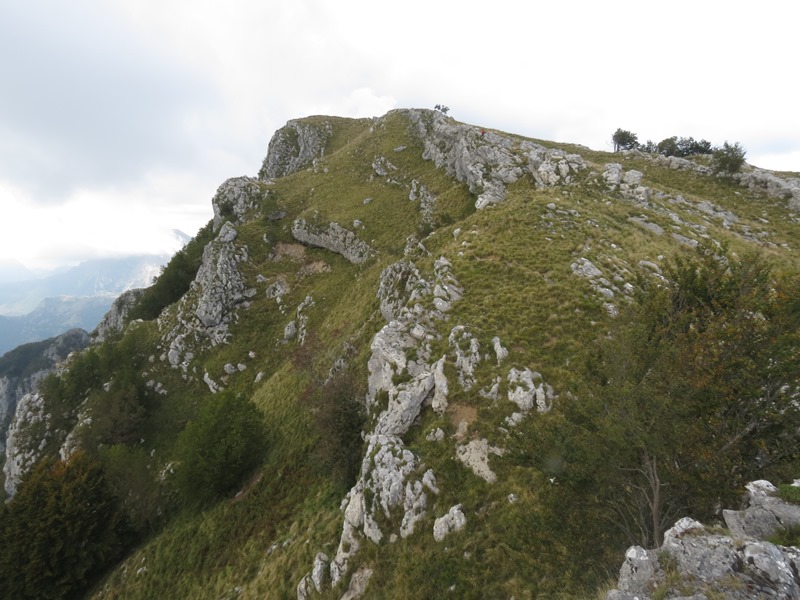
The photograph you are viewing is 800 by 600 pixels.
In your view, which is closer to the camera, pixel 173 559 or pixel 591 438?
pixel 591 438

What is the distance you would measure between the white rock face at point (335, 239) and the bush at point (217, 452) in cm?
2462

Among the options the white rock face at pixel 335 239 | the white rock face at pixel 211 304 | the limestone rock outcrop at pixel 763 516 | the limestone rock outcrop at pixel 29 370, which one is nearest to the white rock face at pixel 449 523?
the limestone rock outcrop at pixel 763 516

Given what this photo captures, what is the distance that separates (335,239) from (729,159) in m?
50.5

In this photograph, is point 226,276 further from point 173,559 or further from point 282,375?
point 173,559

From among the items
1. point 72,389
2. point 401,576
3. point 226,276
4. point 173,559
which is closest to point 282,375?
point 173,559

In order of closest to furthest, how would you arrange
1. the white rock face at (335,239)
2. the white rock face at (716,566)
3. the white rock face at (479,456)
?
the white rock face at (716,566) → the white rock face at (479,456) → the white rock face at (335,239)

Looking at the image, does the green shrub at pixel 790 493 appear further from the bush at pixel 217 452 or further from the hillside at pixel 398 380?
the bush at pixel 217 452

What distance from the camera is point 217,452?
2555 centimetres

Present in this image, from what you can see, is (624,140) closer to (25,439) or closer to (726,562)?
(726,562)

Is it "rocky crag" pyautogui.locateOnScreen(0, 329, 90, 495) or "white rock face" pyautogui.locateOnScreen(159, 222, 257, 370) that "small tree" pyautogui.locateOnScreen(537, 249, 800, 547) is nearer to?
"white rock face" pyautogui.locateOnScreen(159, 222, 257, 370)

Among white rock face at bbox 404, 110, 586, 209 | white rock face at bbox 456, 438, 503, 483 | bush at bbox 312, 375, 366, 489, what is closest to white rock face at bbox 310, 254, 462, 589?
bush at bbox 312, 375, 366, 489

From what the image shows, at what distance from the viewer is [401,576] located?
12.9 m

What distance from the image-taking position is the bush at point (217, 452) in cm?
2558

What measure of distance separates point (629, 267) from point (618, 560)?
2125 cm
